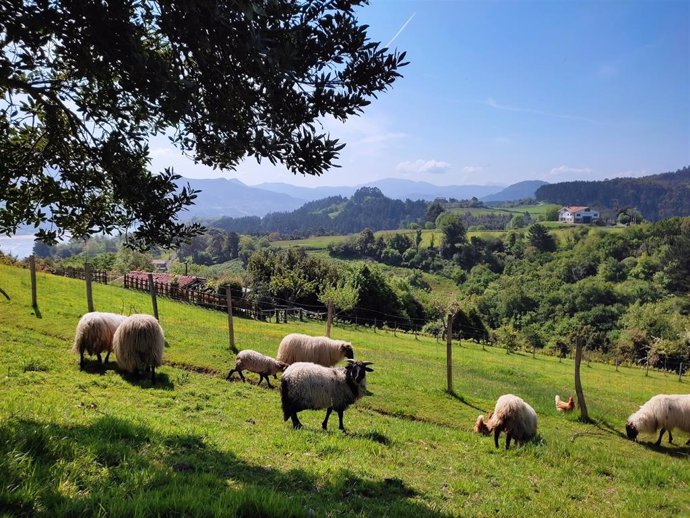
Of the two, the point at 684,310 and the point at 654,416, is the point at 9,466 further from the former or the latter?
the point at 684,310

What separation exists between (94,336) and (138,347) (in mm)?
2022

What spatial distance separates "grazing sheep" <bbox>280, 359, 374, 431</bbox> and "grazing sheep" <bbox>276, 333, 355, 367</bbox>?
568 cm

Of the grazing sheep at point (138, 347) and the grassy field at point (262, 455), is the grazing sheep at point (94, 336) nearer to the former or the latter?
the grassy field at point (262, 455)

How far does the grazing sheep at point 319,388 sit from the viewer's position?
10.4 meters

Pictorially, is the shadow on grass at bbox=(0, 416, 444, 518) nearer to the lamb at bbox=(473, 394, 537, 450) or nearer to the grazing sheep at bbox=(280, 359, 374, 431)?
the grazing sheep at bbox=(280, 359, 374, 431)

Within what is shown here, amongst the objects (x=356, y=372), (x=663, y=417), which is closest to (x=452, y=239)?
(x=663, y=417)

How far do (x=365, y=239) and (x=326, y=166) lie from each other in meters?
172

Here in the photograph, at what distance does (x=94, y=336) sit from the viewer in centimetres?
1375

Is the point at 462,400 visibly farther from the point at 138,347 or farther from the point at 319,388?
the point at 138,347

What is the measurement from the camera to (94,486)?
4711 millimetres

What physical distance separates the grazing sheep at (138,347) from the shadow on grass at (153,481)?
5735 millimetres

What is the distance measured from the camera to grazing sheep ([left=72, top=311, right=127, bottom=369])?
44.4 feet

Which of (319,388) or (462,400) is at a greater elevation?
(319,388)

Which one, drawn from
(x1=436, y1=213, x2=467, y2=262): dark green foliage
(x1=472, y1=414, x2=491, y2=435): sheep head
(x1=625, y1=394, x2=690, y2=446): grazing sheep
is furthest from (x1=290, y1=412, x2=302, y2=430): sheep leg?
(x1=436, y1=213, x2=467, y2=262): dark green foliage
